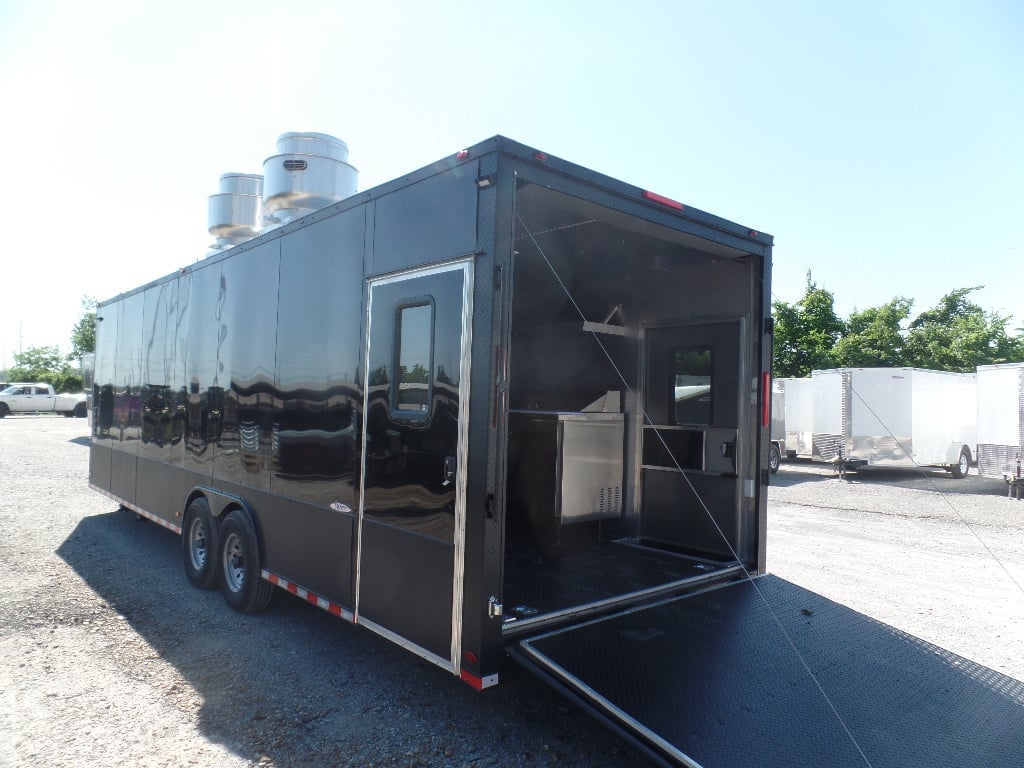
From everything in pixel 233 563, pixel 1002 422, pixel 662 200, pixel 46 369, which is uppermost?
pixel 46 369

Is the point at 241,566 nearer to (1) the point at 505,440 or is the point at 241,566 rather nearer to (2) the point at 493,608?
(2) the point at 493,608

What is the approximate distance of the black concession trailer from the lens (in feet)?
9.62

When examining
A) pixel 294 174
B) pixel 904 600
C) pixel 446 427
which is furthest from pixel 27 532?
pixel 904 600

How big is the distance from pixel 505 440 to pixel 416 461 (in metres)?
0.53

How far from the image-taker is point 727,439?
4941 mm

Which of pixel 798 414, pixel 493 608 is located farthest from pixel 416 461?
pixel 798 414

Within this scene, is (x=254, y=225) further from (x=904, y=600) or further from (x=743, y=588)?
(x=904, y=600)

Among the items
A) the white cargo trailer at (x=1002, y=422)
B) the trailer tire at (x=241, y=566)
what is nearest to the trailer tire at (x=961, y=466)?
the white cargo trailer at (x=1002, y=422)

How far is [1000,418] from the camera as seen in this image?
40.1 ft

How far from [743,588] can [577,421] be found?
195 centimetres

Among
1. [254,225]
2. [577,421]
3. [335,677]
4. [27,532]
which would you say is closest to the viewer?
[335,677]

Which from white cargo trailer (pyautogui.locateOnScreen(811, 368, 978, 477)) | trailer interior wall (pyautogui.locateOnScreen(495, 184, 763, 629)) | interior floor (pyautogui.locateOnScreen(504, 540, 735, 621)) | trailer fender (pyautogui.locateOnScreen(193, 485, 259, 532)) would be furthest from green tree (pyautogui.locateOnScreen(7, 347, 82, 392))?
interior floor (pyautogui.locateOnScreen(504, 540, 735, 621))

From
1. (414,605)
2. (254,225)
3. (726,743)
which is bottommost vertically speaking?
(726,743)

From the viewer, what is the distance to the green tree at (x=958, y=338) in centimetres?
2633
